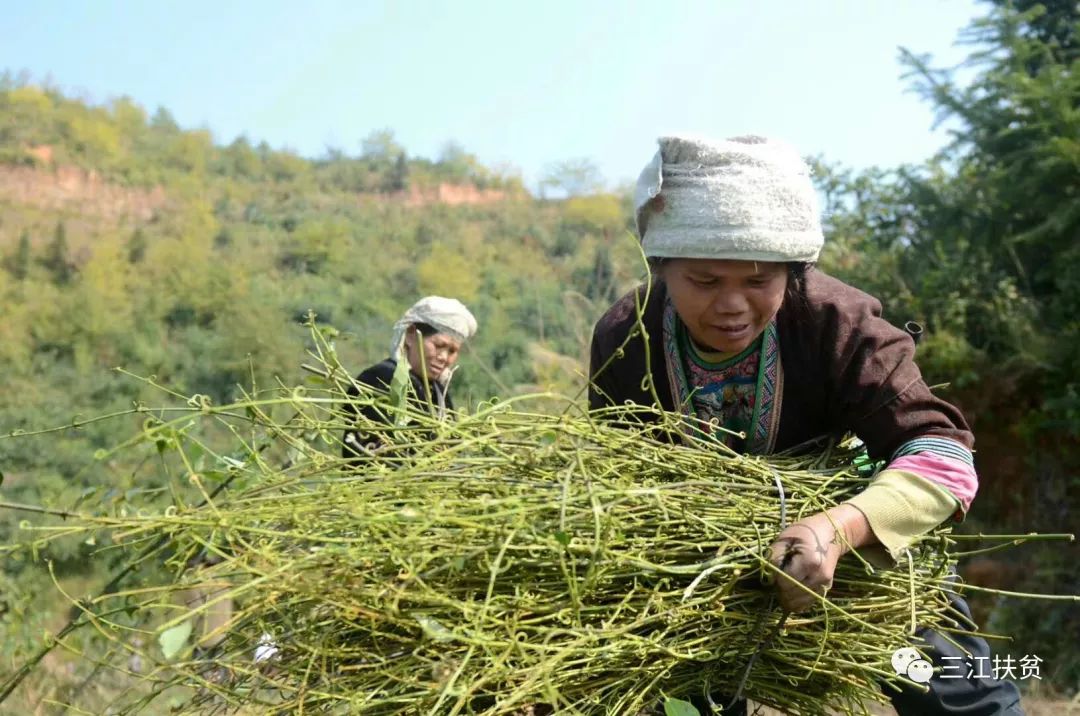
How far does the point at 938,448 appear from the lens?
1.50 metres

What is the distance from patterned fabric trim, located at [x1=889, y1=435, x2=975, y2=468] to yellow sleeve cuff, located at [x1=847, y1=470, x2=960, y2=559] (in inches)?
2.7

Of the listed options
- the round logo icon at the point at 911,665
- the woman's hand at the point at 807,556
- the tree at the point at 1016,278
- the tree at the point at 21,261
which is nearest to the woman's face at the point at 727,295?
the woman's hand at the point at 807,556

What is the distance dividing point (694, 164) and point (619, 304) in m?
0.42

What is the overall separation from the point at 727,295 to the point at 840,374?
9.5 inches

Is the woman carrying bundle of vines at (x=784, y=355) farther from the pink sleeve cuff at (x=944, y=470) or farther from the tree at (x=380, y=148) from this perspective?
the tree at (x=380, y=148)

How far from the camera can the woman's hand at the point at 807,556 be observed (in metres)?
1.24

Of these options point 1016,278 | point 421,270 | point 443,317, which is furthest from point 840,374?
point 421,270

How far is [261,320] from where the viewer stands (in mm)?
11102

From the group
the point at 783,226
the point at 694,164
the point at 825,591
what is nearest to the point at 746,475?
the point at 825,591

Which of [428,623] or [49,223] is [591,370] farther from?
[49,223]

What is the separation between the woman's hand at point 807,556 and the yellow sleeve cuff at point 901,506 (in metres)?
0.07

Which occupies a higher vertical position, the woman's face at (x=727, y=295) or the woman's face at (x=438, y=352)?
the woman's face at (x=727, y=295)

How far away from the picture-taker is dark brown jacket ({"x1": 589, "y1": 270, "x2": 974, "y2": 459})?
156 cm

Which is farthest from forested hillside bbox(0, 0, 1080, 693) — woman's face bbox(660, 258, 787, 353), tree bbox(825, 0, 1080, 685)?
woman's face bbox(660, 258, 787, 353)
